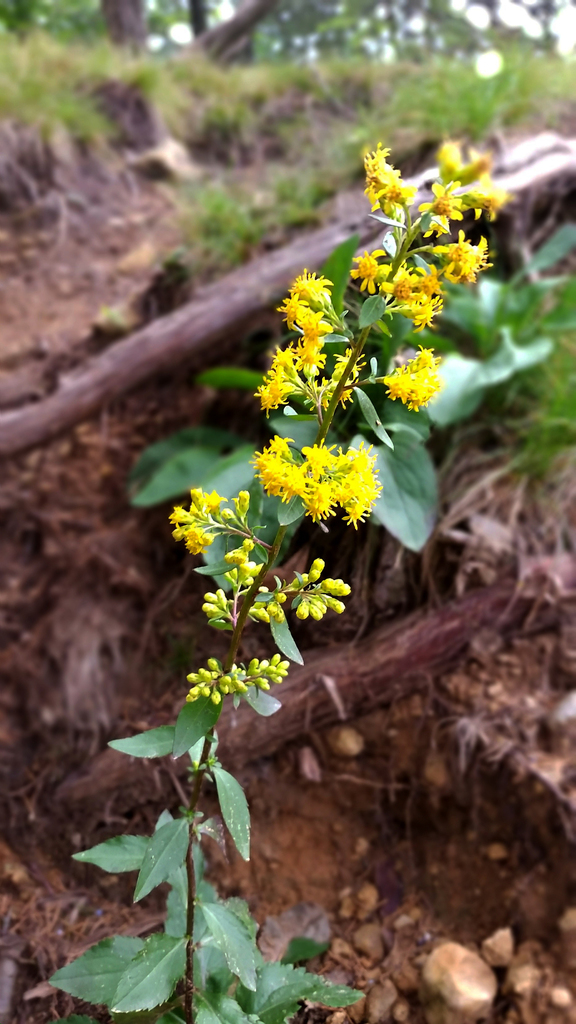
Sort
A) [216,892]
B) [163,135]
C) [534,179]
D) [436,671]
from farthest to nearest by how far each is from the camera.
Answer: [163,135], [534,179], [436,671], [216,892]

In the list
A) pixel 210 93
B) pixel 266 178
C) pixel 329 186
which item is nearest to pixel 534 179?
pixel 329 186

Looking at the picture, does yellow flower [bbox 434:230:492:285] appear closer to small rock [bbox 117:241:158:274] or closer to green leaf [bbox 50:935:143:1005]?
green leaf [bbox 50:935:143:1005]

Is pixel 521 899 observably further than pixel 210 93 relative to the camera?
No

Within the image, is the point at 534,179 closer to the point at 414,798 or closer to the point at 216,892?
the point at 414,798

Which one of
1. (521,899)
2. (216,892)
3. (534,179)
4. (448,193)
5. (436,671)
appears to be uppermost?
(448,193)

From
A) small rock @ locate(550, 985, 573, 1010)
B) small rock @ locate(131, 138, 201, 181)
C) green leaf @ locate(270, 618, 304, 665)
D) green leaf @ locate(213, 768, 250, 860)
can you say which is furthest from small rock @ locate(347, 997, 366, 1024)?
small rock @ locate(131, 138, 201, 181)

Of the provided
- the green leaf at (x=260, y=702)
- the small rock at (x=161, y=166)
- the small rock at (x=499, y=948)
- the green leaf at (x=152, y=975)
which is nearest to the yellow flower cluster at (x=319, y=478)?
the green leaf at (x=260, y=702)

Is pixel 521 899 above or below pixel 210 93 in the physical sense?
below
